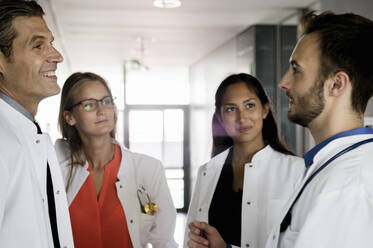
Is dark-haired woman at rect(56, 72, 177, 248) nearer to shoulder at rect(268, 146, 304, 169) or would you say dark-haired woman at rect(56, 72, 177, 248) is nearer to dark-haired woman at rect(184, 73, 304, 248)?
dark-haired woman at rect(184, 73, 304, 248)

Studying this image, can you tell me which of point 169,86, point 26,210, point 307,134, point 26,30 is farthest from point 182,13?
point 169,86

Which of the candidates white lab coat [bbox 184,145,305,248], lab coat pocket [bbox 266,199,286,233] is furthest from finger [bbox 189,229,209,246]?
lab coat pocket [bbox 266,199,286,233]

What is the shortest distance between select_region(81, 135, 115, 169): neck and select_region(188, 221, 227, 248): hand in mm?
733

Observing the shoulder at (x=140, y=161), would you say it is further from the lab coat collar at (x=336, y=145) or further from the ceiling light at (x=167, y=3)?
the ceiling light at (x=167, y=3)

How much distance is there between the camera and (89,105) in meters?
2.17

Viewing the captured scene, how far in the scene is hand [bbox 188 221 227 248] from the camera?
173 cm

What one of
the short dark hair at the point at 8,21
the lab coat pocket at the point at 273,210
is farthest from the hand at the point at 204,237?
the short dark hair at the point at 8,21

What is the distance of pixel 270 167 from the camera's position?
6.38ft

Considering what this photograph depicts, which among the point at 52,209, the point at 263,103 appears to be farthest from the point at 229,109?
the point at 52,209

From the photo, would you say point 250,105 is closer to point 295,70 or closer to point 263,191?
point 263,191

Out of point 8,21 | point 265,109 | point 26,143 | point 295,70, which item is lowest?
point 26,143

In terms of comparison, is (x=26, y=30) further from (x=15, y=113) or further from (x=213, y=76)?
(x=213, y=76)

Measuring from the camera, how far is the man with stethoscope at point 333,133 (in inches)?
36.4

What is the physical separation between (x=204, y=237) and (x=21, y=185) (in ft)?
3.10
